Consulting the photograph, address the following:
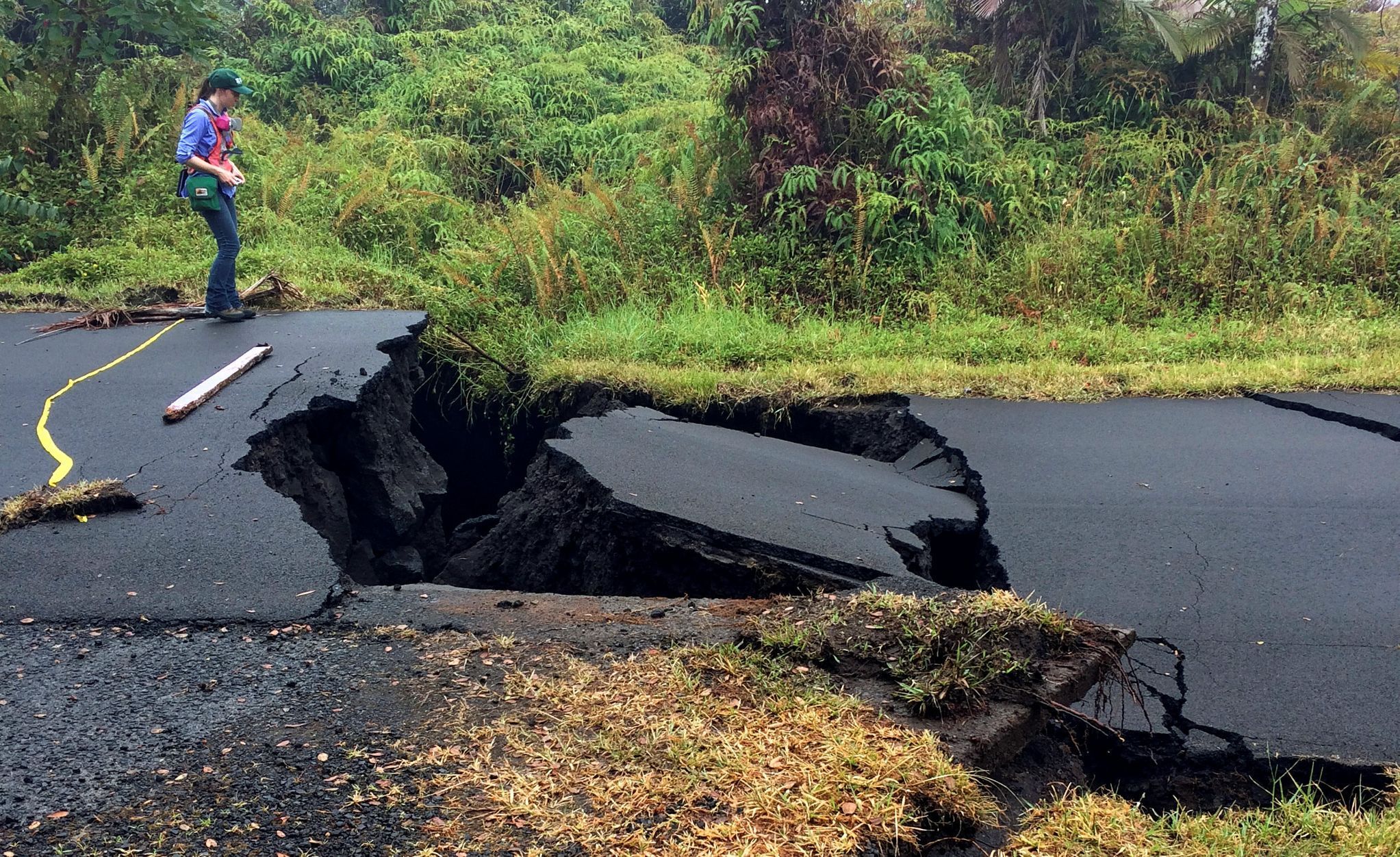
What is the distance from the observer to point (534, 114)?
13.2 meters

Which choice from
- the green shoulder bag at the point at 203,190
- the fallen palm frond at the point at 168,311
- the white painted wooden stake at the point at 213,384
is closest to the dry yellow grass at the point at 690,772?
the white painted wooden stake at the point at 213,384

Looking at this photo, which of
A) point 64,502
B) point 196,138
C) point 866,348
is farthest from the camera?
point 866,348

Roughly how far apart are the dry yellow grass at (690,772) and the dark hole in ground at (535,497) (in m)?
1.17

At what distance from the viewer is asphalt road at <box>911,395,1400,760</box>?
3711mm

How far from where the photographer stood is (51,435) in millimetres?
5648

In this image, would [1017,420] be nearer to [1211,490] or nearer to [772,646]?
[1211,490]

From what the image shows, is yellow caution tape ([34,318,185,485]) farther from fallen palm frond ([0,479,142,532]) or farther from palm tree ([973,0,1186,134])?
palm tree ([973,0,1186,134])

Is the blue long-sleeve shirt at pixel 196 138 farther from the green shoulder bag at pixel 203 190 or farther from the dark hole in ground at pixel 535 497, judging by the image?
the dark hole in ground at pixel 535 497

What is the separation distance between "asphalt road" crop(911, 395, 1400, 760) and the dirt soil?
841 millimetres

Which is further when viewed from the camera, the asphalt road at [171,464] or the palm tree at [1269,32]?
the palm tree at [1269,32]

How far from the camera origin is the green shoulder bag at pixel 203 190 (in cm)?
748

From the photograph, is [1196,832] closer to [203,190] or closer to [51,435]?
[51,435]

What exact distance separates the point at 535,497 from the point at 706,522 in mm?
1314

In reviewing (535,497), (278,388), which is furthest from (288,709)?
(278,388)
